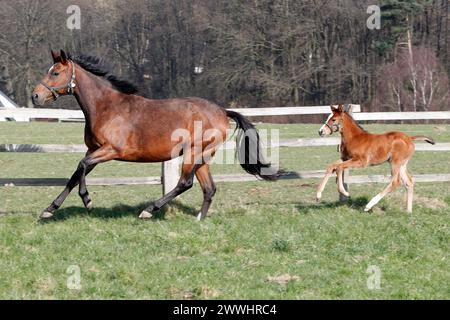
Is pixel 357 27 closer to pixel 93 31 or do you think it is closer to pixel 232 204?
pixel 93 31

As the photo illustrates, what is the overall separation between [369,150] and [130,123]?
3227mm

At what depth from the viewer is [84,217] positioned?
955 cm

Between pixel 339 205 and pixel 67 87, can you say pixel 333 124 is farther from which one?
pixel 67 87

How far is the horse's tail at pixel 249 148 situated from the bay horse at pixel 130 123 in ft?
1.10

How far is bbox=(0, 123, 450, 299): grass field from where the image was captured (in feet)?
21.9

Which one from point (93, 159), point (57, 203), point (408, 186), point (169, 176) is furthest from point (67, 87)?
point (408, 186)

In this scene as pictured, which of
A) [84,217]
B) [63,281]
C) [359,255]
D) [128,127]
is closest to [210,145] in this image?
[128,127]

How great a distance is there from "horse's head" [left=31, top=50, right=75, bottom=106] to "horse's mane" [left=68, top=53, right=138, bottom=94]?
10.9 inches

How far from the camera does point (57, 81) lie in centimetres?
969

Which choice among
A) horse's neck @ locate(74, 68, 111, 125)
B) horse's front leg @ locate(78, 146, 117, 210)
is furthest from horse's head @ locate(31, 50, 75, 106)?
horse's front leg @ locate(78, 146, 117, 210)

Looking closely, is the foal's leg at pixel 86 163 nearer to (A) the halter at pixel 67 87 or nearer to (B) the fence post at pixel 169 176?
(A) the halter at pixel 67 87
